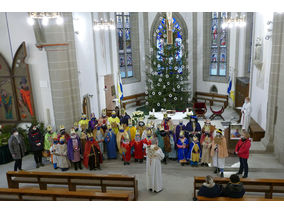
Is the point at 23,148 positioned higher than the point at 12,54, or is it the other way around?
the point at 12,54

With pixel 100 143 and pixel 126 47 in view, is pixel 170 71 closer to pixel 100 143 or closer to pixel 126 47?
pixel 126 47

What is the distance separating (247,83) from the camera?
1375cm

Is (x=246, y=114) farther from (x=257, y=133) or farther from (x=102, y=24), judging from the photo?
(x=102, y=24)

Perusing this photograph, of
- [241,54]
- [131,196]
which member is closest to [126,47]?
[241,54]

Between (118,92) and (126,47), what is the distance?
14.6 feet

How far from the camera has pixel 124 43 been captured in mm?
17734

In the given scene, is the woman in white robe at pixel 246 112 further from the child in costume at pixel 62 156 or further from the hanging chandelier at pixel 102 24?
the hanging chandelier at pixel 102 24

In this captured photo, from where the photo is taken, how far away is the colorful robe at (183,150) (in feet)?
27.5

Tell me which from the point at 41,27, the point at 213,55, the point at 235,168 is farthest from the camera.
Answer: the point at 213,55

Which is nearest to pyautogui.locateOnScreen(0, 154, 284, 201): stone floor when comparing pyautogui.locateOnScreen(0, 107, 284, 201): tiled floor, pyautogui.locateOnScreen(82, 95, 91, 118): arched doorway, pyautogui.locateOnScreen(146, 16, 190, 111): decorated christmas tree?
pyautogui.locateOnScreen(0, 107, 284, 201): tiled floor

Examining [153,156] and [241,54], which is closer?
[153,156]

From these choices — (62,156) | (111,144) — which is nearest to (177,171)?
(111,144)

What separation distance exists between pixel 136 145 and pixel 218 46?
11200 mm

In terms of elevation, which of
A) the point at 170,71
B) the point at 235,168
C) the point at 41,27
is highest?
the point at 41,27
